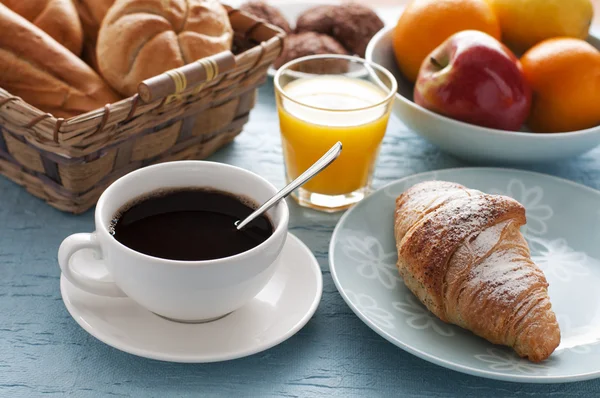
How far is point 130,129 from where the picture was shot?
111 centimetres

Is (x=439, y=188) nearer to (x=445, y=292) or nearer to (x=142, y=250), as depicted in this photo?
(x=445, y=292)

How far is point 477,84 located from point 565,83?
0.57 feet

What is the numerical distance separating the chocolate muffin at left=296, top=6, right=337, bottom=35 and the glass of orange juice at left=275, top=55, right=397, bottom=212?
421 mm

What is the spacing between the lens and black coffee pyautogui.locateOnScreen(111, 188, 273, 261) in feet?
2.79

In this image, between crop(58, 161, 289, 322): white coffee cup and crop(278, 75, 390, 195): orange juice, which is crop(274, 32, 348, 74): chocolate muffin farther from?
crop(58, 161, 289, 322): white coffee cup

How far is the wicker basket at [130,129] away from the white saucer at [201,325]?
23 centimetres

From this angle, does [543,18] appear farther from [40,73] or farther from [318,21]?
[40,73]

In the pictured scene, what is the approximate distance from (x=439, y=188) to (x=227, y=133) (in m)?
0.47

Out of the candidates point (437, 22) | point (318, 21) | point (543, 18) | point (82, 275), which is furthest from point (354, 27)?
point (82, 275)

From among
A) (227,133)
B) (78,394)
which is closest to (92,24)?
(227,133)

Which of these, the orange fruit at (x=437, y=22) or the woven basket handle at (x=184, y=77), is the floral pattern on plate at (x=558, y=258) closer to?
the orange fruit at (x=437, y=22)

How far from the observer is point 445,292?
3.00ft

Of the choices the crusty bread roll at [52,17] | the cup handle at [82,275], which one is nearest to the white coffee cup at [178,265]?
the cup handle at [82,275]

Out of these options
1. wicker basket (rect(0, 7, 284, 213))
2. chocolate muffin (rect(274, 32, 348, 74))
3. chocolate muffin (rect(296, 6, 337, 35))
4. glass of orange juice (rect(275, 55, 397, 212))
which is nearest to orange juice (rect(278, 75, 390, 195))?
glass of orange juice (rect(275, 55, 397, 212))
